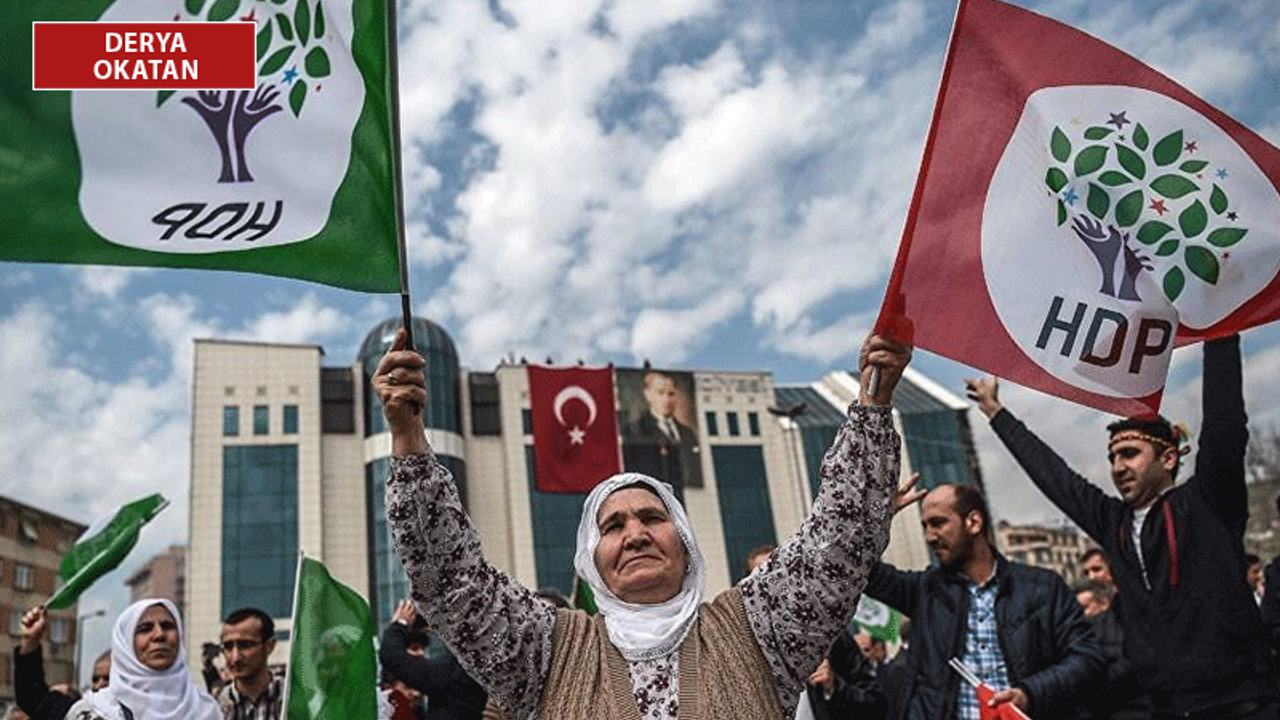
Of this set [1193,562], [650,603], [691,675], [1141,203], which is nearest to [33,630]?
[650,603]

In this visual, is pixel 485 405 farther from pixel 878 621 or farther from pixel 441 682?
pixel 441 682

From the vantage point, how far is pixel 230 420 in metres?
41.1

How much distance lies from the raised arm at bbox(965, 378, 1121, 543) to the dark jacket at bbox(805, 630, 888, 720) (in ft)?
4.75

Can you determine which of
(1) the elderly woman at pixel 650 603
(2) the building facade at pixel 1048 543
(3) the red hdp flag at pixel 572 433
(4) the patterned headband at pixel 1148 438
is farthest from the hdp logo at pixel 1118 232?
(2) the building facade at pixel 1048 543

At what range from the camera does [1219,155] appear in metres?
3.33

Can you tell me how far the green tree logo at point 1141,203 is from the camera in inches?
123

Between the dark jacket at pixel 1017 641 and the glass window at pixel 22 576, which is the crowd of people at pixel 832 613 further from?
the glass window at pixel 22 576

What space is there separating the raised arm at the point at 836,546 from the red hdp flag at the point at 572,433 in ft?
28.7

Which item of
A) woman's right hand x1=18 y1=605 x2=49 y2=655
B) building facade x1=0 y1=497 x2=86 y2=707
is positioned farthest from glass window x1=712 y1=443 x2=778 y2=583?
woman's right hand x1=18 y1=605 x2=49 y2=655

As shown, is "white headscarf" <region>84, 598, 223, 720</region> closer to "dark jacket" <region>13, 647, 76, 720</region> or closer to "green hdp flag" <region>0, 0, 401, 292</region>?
"dark jacket" <region>13, 647, 76, 720</region>

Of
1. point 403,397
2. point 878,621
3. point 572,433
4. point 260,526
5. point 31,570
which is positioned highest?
point 260,526

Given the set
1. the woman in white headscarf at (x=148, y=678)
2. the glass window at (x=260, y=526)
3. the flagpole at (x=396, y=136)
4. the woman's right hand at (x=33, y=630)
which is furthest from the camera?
the glass window at (x=260, y=526)

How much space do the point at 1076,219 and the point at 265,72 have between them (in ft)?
7.57

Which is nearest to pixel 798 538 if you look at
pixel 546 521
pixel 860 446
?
pixel 860 446
